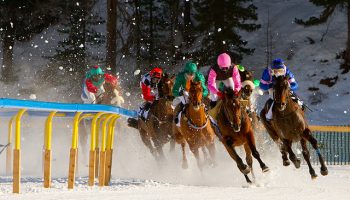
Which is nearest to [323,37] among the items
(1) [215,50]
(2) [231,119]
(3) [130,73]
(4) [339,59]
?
(4) [339,59]

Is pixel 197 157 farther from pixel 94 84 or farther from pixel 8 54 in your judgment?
pixel 8 54

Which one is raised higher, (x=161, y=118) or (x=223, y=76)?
(x=223, y=76)

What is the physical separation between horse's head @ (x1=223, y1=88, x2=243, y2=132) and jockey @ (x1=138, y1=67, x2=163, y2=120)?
3317mm

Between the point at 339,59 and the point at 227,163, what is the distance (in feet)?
70.1

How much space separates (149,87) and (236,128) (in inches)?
166

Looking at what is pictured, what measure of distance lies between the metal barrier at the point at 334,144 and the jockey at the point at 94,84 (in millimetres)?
7638

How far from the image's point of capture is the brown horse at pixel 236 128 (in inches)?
496

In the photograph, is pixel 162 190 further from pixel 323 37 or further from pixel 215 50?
pixel 323 37

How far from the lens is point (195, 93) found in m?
13.4

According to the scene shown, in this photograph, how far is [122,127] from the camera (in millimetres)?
19594

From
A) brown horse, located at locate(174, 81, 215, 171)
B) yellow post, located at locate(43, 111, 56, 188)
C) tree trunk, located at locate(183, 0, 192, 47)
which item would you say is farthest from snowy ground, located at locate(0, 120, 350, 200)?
tree trunk, located at locate(183, 0, 192, 47)

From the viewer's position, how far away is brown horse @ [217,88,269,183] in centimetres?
1261

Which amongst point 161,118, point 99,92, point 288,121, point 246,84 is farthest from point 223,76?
point 99,92

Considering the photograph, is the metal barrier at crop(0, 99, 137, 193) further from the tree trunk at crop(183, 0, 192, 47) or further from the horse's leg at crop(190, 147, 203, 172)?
the tree trunk at crop(183, 0, 192, 47)
